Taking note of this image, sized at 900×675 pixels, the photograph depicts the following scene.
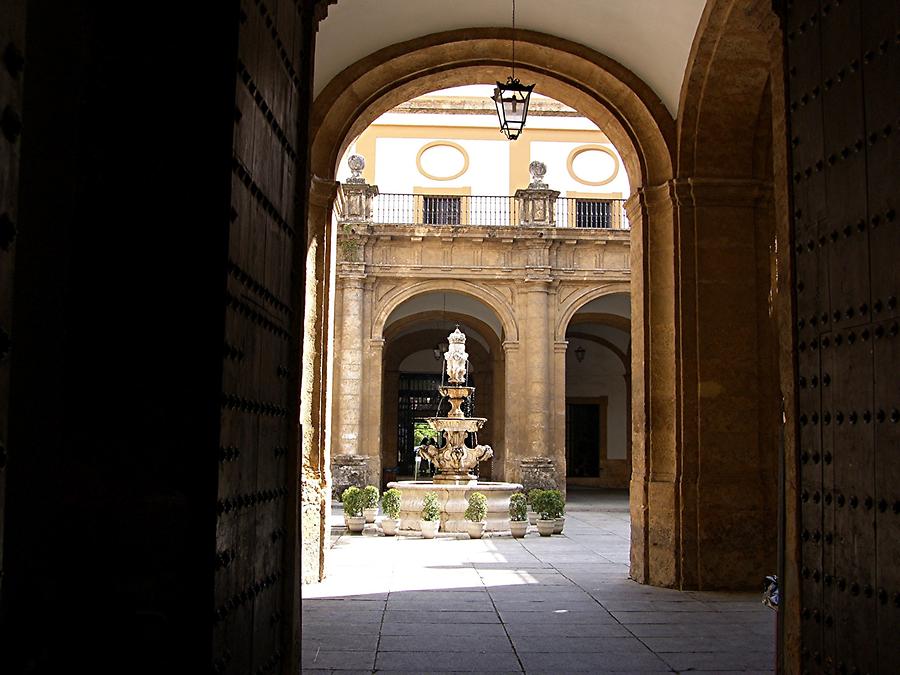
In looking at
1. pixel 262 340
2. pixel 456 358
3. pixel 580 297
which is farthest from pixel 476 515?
pixel 580 297

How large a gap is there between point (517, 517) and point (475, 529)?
0.88 m

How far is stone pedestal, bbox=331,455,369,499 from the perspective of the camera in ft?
66.4

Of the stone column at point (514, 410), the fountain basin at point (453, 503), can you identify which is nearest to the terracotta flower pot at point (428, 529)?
the fountain basin at point (453, 503)

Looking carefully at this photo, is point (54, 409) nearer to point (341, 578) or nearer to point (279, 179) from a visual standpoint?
point (279, 179)

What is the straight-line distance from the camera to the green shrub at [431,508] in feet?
41.9

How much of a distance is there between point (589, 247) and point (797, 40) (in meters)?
17.7

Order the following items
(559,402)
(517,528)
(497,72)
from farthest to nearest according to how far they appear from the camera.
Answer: (559,402)
(517,528)
(497,72)

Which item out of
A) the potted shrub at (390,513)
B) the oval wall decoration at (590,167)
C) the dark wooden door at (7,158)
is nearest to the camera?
the dark wooden door at (7,158)

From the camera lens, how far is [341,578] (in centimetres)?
828

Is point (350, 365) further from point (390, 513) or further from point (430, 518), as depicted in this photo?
point (430, 518)

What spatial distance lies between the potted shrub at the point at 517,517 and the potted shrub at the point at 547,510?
0.24 meters

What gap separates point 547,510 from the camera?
13516 mm

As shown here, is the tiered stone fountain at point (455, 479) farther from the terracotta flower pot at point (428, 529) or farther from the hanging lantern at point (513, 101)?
the hanging lantern at point (513, 101)

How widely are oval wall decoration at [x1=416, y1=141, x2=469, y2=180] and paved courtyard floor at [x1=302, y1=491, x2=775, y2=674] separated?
1510 cm
